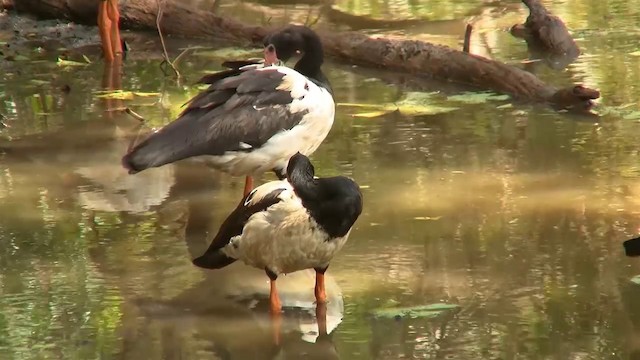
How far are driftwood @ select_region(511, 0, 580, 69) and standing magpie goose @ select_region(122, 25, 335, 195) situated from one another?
17.4 ft

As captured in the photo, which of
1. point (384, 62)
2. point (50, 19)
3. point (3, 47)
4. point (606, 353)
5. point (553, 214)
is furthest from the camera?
point (50, 19)

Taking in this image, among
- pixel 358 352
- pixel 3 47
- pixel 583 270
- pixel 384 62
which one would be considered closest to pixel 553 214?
pixel 583 270

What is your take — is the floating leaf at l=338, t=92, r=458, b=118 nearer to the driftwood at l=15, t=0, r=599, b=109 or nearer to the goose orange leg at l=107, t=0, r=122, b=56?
the driftwood at l=15, t=0, r=599, b=109

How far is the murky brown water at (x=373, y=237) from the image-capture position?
6.11 metres

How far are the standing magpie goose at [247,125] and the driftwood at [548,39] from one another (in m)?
5.31

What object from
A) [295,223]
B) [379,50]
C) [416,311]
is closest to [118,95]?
[379,50]

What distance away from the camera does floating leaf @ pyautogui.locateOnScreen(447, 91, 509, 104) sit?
11.3m

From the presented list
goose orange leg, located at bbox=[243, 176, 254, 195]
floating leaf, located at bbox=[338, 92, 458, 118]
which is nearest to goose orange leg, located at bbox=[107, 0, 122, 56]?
floating leaf, located at bbox=[338, 92, 458, 118]

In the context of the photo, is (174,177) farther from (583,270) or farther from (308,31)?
(583,270)

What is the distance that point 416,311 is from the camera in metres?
6.36

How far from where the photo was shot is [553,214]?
26.2ft

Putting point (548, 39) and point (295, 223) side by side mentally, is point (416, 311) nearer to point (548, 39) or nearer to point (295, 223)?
point (295, 223)

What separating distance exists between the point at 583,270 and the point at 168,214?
2946mm

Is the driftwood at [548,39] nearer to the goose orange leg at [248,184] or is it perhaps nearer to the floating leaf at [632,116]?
the floating leaf at [632,116]
